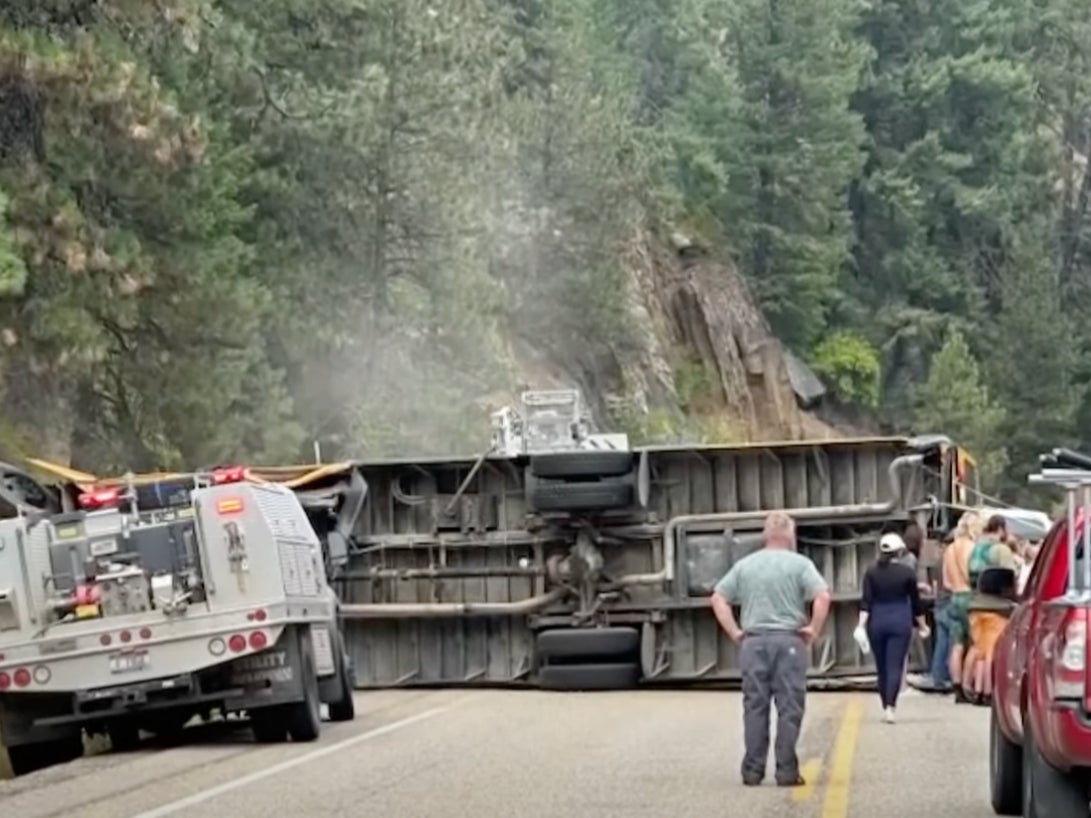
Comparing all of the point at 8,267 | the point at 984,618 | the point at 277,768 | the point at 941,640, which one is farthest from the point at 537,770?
the point at 8,267

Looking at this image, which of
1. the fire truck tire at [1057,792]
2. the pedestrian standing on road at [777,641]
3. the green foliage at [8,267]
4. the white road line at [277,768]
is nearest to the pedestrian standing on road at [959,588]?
the white road line at [277,768]

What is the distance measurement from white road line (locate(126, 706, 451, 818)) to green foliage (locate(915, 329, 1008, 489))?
50.5 m

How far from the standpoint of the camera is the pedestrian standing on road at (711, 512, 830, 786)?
582 inches

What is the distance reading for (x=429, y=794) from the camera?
49.0 ft

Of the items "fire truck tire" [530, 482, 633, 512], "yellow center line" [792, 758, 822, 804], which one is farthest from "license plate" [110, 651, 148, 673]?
"fire truck tire" [530, 482, 633, 512]

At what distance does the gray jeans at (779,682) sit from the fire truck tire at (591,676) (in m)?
11.1

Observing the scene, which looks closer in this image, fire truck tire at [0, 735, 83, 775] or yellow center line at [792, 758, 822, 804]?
yellow center line at [792, 758, 822, 804]

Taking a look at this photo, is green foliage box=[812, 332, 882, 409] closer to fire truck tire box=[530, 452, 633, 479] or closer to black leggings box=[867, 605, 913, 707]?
fire truck tire box=[530, 452, 633, 479]

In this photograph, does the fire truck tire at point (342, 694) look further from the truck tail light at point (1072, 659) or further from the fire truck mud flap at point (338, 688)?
the truck tail light at point (1072, 659)

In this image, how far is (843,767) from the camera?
53.3 feet

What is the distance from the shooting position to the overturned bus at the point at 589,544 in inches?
1021

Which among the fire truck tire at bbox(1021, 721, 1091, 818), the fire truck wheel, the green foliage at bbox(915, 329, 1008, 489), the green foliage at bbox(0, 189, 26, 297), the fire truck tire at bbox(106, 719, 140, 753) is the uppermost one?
the green foliage at bbox(0, 189, 26, 297)

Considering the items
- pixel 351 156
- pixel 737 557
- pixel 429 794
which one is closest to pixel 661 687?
pixel 737 557

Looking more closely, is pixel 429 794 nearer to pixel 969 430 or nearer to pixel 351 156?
pixel 351 156
